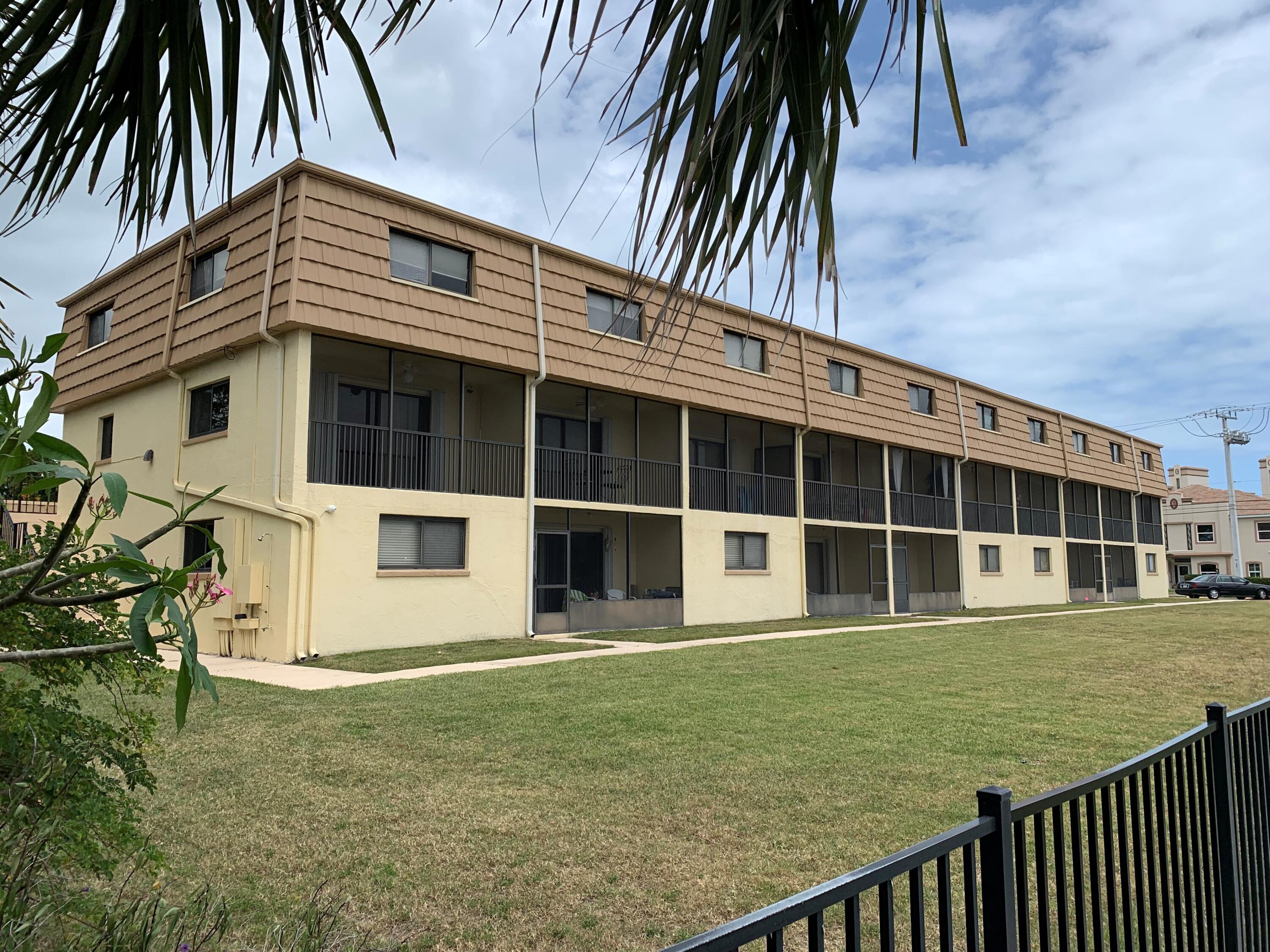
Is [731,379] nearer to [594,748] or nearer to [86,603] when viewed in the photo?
[594,748]

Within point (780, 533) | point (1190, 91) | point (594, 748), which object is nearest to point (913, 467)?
point (780, 533)

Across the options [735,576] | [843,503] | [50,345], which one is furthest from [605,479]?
[50,345]

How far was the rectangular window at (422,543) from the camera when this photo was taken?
599 inches

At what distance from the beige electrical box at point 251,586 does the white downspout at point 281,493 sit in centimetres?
83

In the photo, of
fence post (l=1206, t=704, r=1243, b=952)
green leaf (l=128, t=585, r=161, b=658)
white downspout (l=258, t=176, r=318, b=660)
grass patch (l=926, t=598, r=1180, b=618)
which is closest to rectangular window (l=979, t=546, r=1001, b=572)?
grass patch (l=926, t=598, r=1180, b=618)

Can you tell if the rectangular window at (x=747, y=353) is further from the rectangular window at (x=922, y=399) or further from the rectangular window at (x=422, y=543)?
the rectangular window at (x=422, y=543)

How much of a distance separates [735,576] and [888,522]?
7.25 metres

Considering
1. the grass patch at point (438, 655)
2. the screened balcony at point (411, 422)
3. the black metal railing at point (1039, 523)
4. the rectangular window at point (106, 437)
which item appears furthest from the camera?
the black metal railing at point (1039, 523)

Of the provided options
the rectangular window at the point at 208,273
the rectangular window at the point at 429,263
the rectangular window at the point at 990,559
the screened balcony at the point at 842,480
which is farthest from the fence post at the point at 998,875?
the rectangular window at the point at 990,559

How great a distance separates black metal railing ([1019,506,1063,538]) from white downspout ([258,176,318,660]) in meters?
27.1

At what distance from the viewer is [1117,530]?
132ft

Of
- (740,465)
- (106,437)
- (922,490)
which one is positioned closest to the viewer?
(106,437)

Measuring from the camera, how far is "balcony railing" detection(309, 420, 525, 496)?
1470 centimetres

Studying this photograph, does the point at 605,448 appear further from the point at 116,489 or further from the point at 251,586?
the point at 116,489
